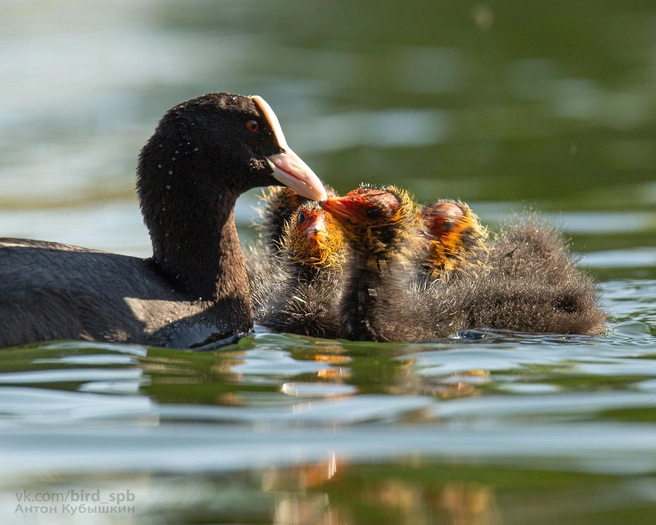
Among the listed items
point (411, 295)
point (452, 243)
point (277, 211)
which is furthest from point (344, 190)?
point (411, 295)

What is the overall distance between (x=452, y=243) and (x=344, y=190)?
366 cm

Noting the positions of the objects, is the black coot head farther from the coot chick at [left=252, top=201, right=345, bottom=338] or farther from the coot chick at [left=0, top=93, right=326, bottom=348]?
the coot chick at [left=252, top=201, right=345, bottom=338]

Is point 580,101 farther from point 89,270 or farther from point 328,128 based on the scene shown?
point 89,270

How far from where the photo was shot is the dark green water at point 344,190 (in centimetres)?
457

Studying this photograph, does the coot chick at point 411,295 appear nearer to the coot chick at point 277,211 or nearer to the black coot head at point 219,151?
the black coot head at point 219,151

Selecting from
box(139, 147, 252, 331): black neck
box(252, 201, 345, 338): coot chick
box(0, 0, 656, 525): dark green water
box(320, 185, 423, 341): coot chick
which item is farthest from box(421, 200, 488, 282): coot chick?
box(139, 147, 252, 331): black neck

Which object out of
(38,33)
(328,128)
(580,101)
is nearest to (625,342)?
(328,128)

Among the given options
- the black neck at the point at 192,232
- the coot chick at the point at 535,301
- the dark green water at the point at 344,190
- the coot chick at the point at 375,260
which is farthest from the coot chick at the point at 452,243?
the black neck at the point at 192,232

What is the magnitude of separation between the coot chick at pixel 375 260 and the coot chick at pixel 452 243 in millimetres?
844

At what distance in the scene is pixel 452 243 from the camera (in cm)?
802

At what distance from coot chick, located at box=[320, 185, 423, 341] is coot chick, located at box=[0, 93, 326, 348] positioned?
0.42 metres

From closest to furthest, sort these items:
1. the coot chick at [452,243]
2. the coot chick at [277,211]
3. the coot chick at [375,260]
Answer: the coot chick at [375,260], the coot chick at [452,243], the coot chick at [277,211]

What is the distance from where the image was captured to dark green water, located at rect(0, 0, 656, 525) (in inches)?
180

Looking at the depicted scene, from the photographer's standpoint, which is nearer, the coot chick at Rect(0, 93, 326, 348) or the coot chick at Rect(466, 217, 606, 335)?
the coot chick at Rect(0, 93, 326, 348)
